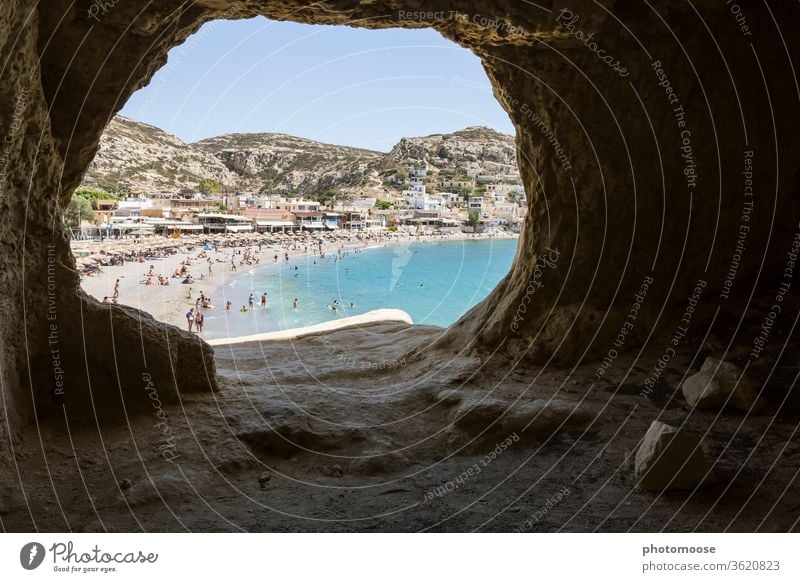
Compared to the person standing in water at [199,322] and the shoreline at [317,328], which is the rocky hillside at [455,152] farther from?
the shoreline at [317,328]

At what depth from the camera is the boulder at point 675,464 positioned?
4363 mm

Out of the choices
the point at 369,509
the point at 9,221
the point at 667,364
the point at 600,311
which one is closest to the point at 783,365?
the point at 667,364

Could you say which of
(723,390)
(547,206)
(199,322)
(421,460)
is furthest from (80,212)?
(723,390)

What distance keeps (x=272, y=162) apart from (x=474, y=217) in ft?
79.1

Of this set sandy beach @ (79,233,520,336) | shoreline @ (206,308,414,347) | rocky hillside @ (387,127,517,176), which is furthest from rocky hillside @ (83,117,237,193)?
shoreline @ (206,308,414,347)

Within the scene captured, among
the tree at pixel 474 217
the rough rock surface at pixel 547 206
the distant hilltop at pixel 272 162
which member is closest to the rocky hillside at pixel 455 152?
the distant hilltop at pixel 272 162

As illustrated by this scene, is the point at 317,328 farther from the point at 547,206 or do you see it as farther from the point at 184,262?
the point at 184,262

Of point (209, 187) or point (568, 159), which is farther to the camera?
point (209, 187)

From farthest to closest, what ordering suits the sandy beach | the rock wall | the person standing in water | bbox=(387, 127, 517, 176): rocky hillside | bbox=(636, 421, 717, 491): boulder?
bbox=(387, 127, 517, 176): rocky hillside, the sandy beach, the person standing in water, the rock wall, bbox=(636, 421, 717, 491): boulder

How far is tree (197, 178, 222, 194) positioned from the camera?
5273 cm

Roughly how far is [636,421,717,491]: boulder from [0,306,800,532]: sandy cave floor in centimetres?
10

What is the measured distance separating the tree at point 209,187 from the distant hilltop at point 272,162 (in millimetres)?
705

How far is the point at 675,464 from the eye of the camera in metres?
4.38

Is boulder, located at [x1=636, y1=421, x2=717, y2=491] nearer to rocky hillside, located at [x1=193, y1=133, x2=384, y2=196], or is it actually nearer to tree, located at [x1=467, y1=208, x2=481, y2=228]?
rocky hillside, located at [x1=193, y1=133, x2=384, y2=196]
